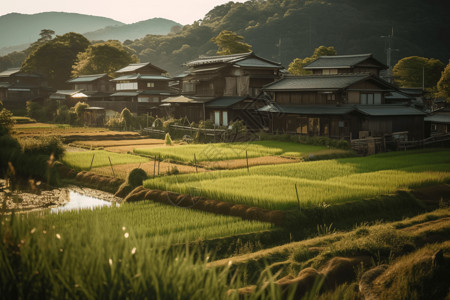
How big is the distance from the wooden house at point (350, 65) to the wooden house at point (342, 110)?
12.7 ft

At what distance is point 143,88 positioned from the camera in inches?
2302

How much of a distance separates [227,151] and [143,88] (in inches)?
1301

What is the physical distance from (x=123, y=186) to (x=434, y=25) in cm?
8818

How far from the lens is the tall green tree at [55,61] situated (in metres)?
76.8

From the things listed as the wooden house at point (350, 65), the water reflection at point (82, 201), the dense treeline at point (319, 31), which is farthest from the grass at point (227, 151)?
the dense treeline at point (319, 31)

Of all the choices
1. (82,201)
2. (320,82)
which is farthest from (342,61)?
(82,201)

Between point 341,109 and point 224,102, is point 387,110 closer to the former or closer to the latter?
point 341,109

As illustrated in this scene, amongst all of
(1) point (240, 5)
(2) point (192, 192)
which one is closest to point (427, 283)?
(2) point (192, 192)

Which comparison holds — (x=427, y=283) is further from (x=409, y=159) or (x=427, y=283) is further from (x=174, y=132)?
(x=174, y=132)

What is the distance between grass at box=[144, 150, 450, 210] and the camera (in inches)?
590

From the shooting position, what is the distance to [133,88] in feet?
193

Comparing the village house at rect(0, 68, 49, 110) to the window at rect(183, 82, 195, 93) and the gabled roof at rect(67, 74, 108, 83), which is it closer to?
the gabled roof at rect(67, 74, 108, 83)

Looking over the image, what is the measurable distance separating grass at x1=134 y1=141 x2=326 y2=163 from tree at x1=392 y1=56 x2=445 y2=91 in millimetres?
35723

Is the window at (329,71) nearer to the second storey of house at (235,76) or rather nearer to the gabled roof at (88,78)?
the second storey of house at (235,76)
